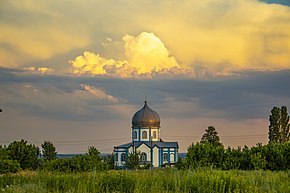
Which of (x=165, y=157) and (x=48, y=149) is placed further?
(x=165, y=157)

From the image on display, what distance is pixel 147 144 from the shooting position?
9144 cm

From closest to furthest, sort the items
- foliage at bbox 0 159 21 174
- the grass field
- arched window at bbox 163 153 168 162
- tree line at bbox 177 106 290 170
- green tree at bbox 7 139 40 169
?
the grass field, foliage at bbox 0 159 21 174, tree line at bbox 177 106 290 170, green tree at bbox 7 139 40 169, arched window at bbox 163 153 168 162

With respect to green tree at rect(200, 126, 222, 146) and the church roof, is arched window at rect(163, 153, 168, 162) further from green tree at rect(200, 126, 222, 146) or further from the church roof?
green tree at rect(200, 126, 222, 146)

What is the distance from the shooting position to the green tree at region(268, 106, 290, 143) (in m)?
61.4

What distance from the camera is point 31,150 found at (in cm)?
3769

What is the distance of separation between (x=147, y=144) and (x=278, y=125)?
112ft

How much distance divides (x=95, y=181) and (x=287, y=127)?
51.6 metres

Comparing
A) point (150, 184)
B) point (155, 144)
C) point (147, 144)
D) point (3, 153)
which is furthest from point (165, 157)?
point (150, 184)

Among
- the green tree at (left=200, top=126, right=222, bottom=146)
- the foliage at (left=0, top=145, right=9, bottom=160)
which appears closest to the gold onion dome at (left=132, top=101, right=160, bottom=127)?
the green tree at (left=200, top=126, right=222, bottom=146)

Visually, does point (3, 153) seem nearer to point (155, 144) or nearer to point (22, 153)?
point (22, 153)

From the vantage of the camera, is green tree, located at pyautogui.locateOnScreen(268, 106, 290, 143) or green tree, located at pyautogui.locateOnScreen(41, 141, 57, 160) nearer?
green tree, located at pyautogui.locateOnScreen(268, 106, 290, 143)

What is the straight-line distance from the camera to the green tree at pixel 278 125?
61.4 metres

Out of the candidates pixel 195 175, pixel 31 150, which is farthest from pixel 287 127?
pixel 195 175

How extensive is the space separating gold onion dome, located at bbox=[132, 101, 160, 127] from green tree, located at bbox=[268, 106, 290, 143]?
32.6 metres
